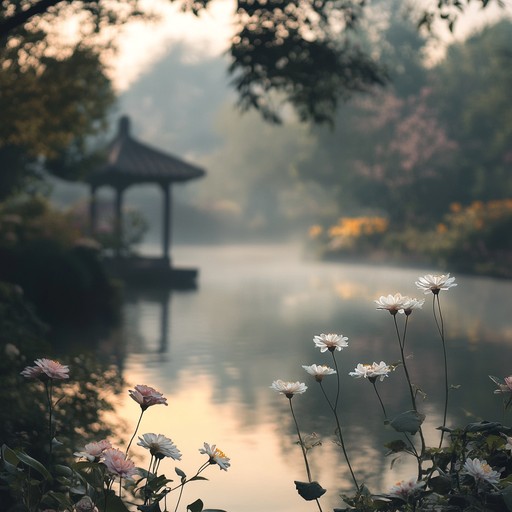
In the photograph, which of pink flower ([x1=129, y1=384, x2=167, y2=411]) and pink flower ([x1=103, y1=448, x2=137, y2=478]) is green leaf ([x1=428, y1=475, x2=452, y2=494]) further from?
pink flower ([x1=103, y1=448, x2=137, y2=478])

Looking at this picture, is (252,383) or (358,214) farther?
(358,214)

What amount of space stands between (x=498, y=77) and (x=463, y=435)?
38.0 meters

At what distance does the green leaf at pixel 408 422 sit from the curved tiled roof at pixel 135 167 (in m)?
23.3

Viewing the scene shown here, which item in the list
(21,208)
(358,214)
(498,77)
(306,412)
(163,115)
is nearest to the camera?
(306,412)

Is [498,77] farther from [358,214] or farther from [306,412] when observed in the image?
[306,412]

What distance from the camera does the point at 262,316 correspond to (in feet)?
62.4

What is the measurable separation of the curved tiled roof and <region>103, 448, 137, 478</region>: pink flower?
23.9 metres

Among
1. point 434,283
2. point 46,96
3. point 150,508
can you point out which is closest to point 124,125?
point 46,96

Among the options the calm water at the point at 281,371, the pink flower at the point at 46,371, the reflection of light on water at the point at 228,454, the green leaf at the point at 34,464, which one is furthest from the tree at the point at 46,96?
the green leaf at the point at 34,464

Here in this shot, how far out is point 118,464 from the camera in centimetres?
387

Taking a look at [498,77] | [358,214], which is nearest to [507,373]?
[498,77]

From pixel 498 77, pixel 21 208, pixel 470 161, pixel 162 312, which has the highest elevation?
pixel 498 77

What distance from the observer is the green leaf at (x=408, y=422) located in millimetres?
4617

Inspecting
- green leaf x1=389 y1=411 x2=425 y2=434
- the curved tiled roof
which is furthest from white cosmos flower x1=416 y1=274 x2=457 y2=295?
the curved tiled roof
